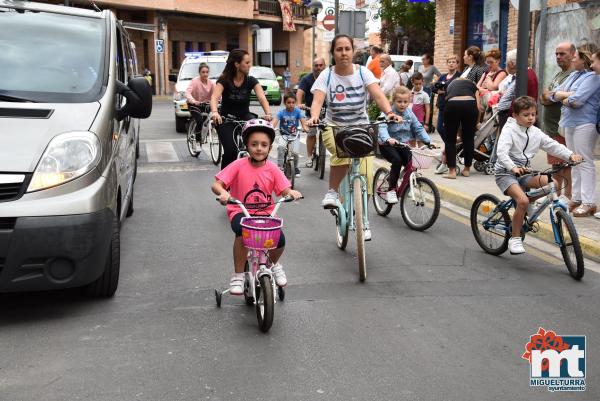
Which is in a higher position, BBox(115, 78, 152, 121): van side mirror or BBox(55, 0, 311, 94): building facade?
BBox(55, 0, 311, 94): building facade

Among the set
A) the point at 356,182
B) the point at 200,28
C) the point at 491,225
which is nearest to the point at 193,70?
the point at 491,225

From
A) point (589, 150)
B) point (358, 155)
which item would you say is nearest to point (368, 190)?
point (358, 155)

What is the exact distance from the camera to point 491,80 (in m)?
12.3

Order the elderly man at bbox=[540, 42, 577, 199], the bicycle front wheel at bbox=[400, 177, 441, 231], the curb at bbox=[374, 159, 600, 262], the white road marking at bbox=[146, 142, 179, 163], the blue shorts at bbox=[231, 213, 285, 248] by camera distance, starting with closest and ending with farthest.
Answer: the blue shorts at bbox=[231, 213, 285, 248] < the curb at bbox=[374, 159, 600, 262] < the bicycle front wheel at bbox=[400, 177, 441, 231] < the elderly man at bbox=[540, 42, 577, 199] < the white road marking at bbox=[146, 142, 179, 163]

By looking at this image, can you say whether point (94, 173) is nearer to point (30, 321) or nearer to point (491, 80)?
point (30, 321)

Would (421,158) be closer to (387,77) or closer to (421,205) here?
(421,205)

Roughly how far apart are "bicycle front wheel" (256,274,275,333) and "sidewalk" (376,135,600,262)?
11.8 feet

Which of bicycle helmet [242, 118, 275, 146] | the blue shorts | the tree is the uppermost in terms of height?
the tree

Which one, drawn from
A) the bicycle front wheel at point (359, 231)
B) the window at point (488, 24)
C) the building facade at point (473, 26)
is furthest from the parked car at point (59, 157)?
the window at point (488, 24)

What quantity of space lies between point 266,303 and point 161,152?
11165 mm

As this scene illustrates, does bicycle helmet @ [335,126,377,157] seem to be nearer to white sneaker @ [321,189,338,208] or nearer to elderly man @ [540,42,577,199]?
white sneaker @ [321,189,338,208]

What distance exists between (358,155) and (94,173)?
2.33 m

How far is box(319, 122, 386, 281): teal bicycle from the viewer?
6184 millimetres

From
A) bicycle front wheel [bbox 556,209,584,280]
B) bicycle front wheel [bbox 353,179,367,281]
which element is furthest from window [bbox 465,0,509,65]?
bicycle front wheel [bbox 353,179,367,281]
